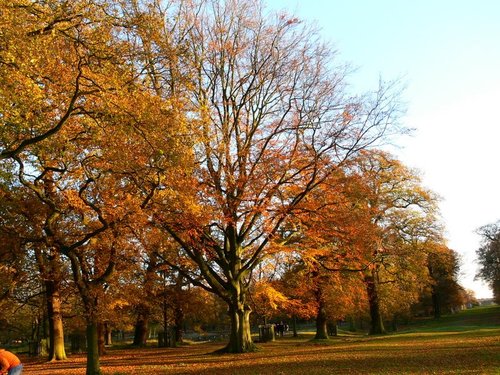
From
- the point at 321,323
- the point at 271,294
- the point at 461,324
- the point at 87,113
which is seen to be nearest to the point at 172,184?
the point at 87,113

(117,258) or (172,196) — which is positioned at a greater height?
(172,196)

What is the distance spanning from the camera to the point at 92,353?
49.7 ft

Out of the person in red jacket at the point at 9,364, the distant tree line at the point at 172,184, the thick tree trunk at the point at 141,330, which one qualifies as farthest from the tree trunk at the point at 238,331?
the thick tree trunk at the point at 141,330

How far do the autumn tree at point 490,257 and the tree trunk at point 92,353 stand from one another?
57.9 meters

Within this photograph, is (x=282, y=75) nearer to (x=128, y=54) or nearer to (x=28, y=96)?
(x=128, y=54)

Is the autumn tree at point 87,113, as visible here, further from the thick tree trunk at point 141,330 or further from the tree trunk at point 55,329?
the thick tree trunk at point 141,330

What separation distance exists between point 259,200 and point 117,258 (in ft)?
24.2

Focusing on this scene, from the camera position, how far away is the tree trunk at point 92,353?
14.9 metres

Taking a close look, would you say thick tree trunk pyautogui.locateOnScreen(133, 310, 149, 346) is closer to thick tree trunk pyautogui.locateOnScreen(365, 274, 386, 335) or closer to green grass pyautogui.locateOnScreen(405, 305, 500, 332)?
thick tree trunk pyautogui.locateOnScreen(365, 274, 386, 335)

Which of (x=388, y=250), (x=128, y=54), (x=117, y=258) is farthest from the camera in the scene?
(x=388, y=250)

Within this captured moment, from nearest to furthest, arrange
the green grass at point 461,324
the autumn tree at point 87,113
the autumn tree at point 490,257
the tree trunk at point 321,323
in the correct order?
the autumn tree at point 87,113 → the tree trunk at point 321,323 → the green grass at point 461,324 → the autumn tree at point 490,257

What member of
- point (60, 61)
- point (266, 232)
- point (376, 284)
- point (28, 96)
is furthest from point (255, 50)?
point (376, 284)

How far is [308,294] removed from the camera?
3294 centimetres

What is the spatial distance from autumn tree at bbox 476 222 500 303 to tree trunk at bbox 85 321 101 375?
5790 cm
